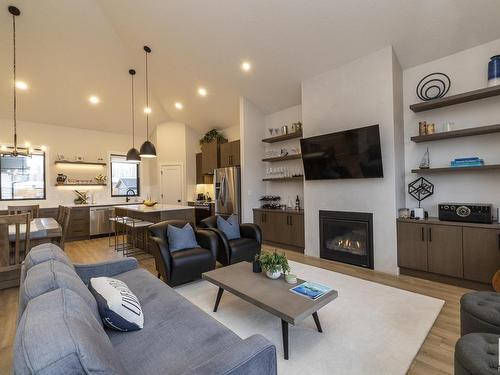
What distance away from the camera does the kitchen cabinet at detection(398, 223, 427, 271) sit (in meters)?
3.47

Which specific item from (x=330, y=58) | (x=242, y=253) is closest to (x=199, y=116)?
(x=330, y=58)

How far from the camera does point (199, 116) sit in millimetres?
7234

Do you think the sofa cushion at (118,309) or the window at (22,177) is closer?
the sofa cushion at (118,309)

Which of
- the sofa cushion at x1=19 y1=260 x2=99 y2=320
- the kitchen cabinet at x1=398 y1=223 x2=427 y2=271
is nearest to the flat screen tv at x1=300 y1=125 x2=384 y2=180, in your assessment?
the kitchen cabinet at x1=398 y1=223 x2=427 y2=271

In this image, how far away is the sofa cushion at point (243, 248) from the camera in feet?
12.6

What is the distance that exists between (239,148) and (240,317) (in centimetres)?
427

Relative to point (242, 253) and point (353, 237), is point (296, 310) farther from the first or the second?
point (353, 237)

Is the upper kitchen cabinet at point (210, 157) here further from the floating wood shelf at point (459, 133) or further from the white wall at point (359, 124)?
the floating wood shelf at point (459, 133)

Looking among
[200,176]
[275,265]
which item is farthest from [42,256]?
[200,176]

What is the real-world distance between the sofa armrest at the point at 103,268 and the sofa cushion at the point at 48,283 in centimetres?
67

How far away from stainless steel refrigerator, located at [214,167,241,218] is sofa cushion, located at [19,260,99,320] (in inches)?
170

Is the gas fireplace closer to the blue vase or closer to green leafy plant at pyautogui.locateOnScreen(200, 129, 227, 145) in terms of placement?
the blue vase

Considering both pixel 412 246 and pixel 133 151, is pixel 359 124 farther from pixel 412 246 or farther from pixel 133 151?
pixel 133 151

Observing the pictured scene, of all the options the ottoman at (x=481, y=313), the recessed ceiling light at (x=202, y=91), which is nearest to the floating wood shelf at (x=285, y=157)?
the recessed ceiling light at (x=202, y=91)
